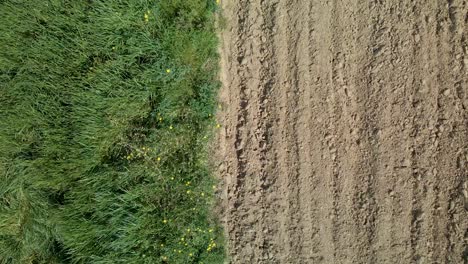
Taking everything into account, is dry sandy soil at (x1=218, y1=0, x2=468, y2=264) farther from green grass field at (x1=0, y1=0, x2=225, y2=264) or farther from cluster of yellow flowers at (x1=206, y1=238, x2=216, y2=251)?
green grass field at (x1=0, y1=0, x2=225, y2=264)

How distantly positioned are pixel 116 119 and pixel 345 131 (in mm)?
1877

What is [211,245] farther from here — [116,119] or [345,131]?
[345,131]

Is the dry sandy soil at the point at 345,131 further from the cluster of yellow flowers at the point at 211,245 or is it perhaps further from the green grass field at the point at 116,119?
the green grass field at the point at 116,119

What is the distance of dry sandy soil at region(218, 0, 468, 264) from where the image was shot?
336 cm

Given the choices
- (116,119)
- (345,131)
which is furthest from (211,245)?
(345,131)

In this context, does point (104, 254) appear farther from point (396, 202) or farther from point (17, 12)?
point (396, 202)

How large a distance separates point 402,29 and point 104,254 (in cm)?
302

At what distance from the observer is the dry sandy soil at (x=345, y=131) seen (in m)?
3.36

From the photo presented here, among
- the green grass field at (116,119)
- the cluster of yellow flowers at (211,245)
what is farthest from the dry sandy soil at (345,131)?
the green grass field at (116,119)

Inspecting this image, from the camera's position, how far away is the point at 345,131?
3.43 meters

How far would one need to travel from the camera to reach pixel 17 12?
11.4 ft

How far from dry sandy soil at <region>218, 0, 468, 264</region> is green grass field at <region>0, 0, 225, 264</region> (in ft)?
0.91

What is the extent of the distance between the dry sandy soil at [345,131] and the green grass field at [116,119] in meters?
0.28

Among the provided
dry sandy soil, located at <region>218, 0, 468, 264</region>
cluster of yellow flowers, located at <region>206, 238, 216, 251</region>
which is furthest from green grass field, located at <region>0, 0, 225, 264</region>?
dry sandy soil, located at <region>218, 0, 468, 264</region>
